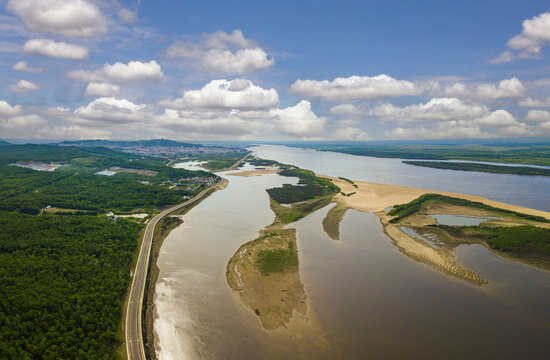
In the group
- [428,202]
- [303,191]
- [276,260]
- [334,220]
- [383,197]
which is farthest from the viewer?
[303,191]

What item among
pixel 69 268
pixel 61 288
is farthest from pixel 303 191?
pixel 61 288

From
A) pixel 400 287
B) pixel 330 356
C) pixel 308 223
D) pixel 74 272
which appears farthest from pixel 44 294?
pixel 308 223

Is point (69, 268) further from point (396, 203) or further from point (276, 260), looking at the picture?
point (396, 203)

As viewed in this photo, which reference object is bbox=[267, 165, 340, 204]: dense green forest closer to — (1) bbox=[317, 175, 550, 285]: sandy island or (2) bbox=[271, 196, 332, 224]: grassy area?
(2) bbox=[271, 196, 332, 224]: grassy area

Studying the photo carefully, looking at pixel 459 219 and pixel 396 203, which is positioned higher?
pixel 396 203

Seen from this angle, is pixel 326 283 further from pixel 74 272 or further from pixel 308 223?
pixel 74 272

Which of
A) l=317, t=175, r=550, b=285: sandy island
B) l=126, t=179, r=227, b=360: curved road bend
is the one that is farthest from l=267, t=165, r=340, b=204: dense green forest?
l=126, t=179, r=227, b=360: curved road bend

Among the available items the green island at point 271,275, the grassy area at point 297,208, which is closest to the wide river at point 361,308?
the green island at point 271,275
